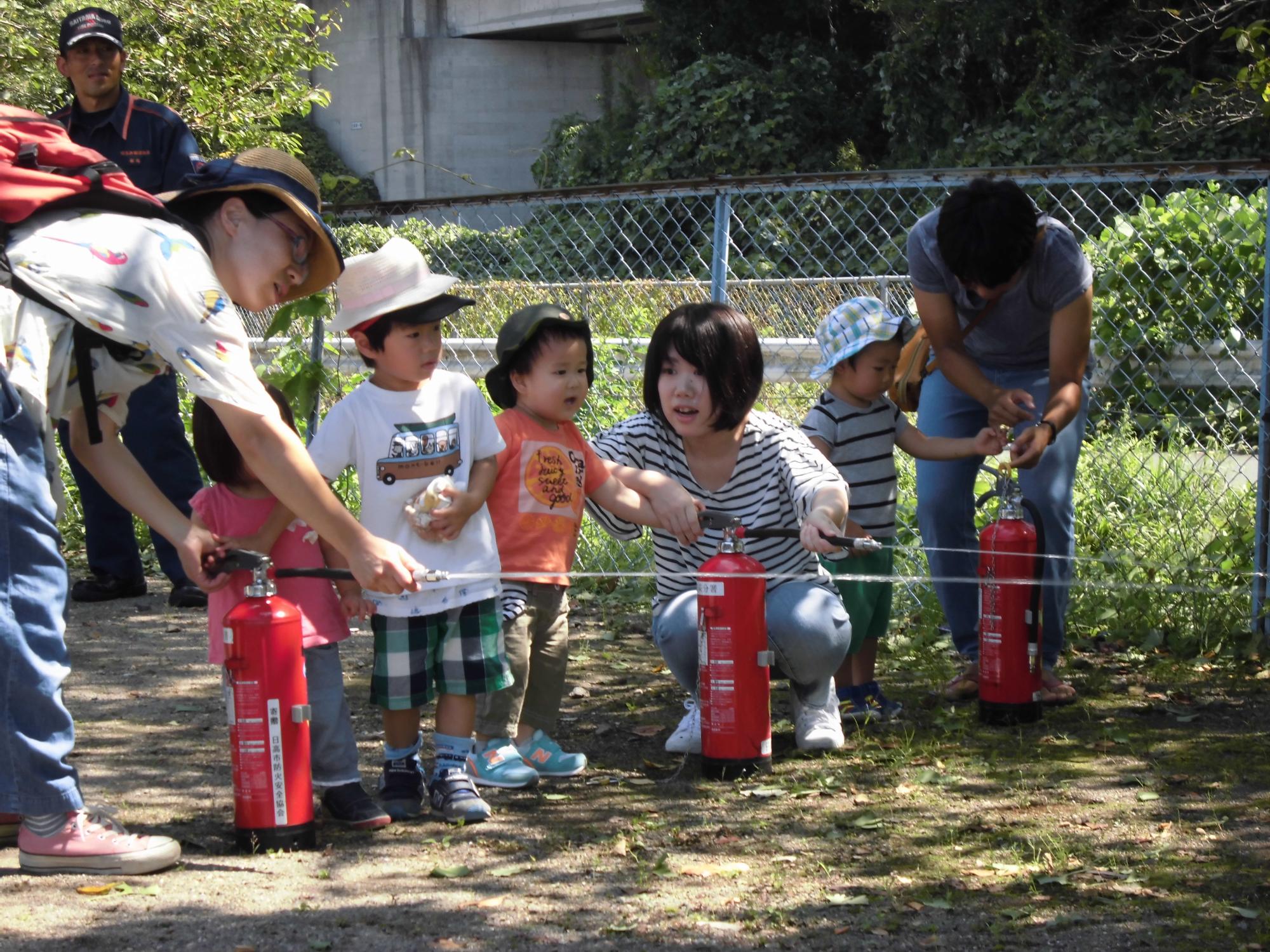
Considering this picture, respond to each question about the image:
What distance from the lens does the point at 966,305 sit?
453 centimetres

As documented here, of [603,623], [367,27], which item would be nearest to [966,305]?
[603,623]

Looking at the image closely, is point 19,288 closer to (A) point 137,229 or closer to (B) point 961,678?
(A) point 137,229

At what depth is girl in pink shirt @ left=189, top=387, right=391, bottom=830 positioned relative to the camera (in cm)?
342

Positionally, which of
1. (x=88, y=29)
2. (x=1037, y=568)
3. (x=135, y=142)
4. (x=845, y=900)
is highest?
(x=88, y=29)

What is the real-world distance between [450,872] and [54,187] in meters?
1.58

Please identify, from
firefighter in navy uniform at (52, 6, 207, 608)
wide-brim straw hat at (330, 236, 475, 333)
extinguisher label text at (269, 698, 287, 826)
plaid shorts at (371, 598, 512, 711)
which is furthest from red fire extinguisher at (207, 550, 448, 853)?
firefighter in navy uniform at (52, 6, 207, 608)

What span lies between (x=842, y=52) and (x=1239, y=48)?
1825cm

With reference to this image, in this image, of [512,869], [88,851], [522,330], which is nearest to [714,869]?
[512,869]

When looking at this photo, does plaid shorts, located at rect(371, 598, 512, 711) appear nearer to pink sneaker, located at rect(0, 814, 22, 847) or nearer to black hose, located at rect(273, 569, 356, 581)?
black hose, located at rect(273, 569, 356, 581)

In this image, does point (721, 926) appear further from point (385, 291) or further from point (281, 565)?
point (385, 291)

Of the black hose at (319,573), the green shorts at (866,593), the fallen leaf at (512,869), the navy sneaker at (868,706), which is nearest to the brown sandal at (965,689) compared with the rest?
the navy sneaker at (868,706)

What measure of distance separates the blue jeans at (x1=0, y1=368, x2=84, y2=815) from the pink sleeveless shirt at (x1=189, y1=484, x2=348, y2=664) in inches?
17.3

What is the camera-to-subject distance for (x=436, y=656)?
3535 millimetres

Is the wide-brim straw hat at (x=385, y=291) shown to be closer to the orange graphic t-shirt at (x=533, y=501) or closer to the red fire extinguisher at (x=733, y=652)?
the orange graphic t-shirt at (x=533, y=501)
